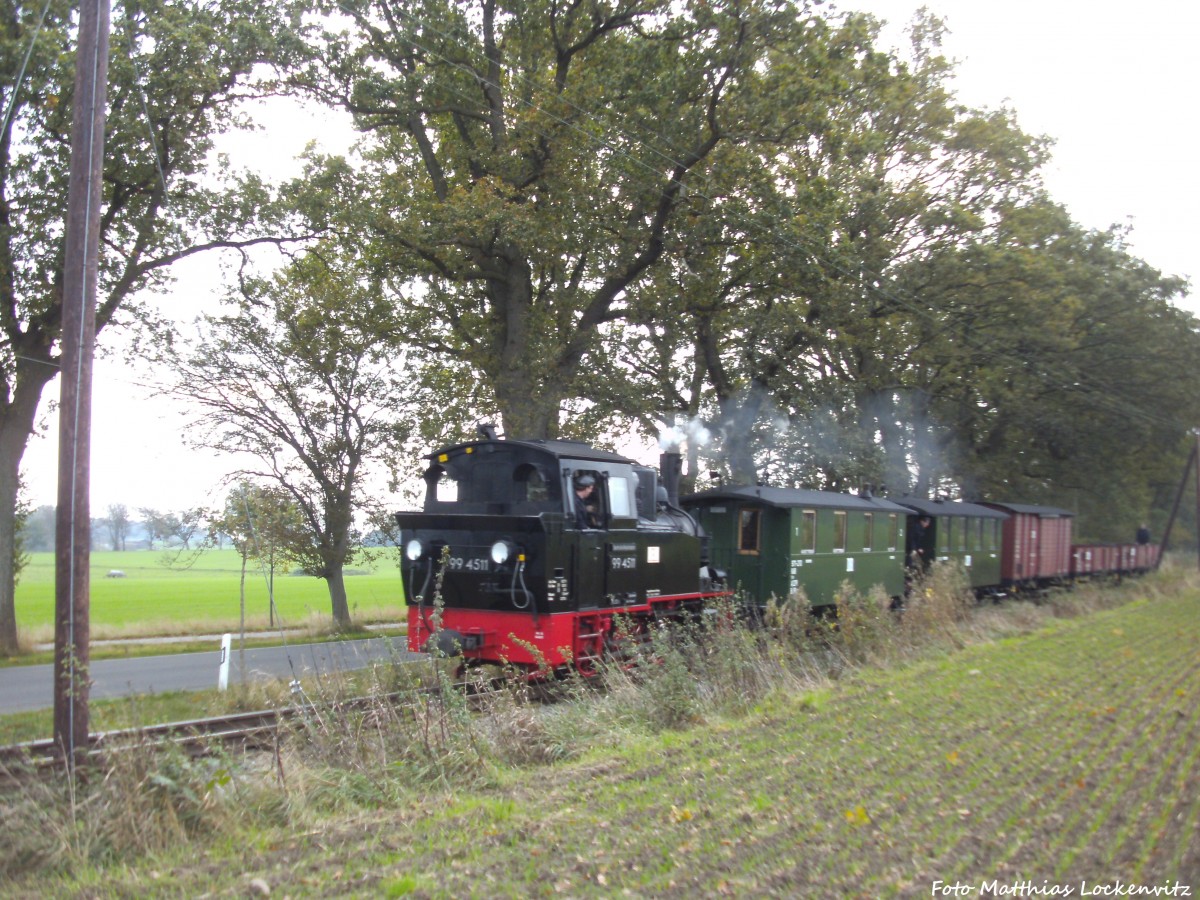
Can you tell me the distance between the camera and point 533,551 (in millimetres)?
10727

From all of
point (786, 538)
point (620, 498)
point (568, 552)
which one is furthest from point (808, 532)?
point (568, 552)

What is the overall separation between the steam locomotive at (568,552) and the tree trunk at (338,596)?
7.51 metres

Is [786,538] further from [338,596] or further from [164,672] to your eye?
[164,672]

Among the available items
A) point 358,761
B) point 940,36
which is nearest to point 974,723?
point 358,761

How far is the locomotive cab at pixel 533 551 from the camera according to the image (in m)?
10.7

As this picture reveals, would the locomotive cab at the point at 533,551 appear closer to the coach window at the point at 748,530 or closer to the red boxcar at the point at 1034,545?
the coach window at the point at 748,530

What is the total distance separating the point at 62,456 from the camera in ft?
22.0

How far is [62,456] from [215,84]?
1024cm

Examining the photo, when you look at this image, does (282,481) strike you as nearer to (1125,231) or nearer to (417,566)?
(417,566)

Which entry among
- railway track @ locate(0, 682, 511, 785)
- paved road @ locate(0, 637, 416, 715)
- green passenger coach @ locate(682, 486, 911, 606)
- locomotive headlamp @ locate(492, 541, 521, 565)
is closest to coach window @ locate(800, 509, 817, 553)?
green passenger coach @ locate(682, 486, 911, 606)

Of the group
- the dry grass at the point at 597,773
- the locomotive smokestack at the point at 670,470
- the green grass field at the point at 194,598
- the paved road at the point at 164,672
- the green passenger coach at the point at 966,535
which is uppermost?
the locomotive smokestack at the point at 670,470

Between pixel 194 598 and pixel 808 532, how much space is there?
27810 mm

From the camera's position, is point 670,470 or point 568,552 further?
point 670,470

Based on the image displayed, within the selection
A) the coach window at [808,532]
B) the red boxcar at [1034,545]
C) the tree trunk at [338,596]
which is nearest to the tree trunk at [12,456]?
the tree trunk at [338,596]
